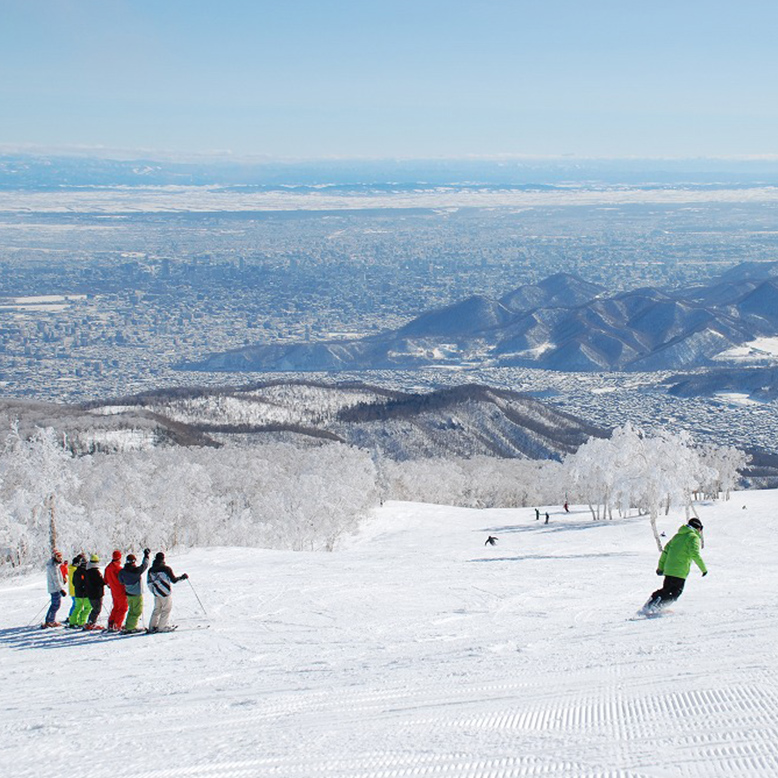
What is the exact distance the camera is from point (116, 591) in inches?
706

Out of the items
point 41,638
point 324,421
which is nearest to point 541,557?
point 41,638

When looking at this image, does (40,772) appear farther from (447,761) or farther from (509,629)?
(509,629)

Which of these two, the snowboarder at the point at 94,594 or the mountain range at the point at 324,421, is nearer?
the snowboarder at the point at 94,594

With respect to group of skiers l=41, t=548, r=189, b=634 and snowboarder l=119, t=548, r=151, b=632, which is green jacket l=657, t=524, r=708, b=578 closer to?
group of skiers l=41, t=548, r=189, b=634

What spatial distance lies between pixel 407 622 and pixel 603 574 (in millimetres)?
10304

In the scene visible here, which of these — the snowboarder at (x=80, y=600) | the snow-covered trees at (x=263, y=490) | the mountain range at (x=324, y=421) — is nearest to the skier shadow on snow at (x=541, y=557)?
the snow-covered trees at (x=263, y=490)

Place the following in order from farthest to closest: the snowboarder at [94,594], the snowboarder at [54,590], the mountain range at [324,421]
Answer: the mountain range at [324,421] < the snowboarder at [54,590] < the snowboarder at [94,594]

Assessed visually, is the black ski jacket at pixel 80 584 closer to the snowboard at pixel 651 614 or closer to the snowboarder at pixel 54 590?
the snowboarder at pixel 54 590

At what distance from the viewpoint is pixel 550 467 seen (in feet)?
290

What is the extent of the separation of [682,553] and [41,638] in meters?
11.9

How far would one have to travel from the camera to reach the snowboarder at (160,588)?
56.8ft

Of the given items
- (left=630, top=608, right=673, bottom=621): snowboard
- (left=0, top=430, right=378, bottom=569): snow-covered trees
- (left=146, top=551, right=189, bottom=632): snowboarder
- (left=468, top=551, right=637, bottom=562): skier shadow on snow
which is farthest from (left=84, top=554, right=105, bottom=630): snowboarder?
(left=0, top=430, right=378, bottom=569): snow-covered trees

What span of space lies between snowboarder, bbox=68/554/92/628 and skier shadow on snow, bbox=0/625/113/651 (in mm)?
272

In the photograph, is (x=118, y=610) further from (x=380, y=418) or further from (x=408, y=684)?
(x=380, y=418)
